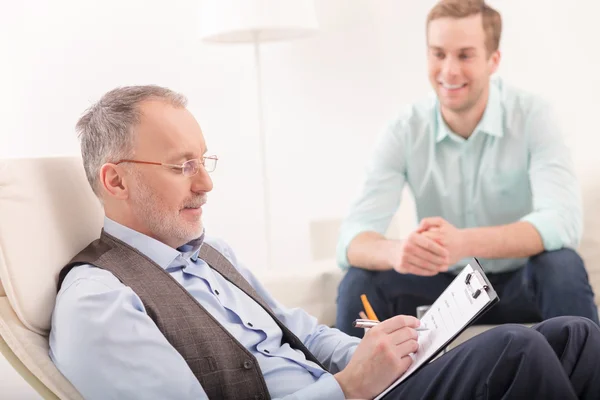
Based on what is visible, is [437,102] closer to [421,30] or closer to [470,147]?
[470,147]

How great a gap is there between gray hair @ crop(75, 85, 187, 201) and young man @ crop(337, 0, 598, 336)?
913mm

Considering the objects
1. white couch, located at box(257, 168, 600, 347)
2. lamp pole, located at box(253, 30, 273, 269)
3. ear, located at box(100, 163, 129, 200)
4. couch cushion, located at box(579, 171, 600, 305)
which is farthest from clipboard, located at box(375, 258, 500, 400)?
lamp pole, located at box(253, 30, 273, 269)

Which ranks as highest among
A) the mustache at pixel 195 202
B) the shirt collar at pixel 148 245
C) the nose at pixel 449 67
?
the nose at pixel 449 67

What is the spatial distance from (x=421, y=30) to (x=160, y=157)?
2.44m

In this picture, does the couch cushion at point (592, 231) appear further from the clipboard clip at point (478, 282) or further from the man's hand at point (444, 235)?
the clipboard clip at point (478, 282)

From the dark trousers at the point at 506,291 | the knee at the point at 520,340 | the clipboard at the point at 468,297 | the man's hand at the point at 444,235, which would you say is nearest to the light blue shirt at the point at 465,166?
the dark trousers at the point at 506,291

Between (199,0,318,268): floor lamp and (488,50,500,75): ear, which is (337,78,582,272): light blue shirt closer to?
(488,50,500,75): ear

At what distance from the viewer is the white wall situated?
10.9 ft

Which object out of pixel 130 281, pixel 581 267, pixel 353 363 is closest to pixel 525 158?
pixel 581 267

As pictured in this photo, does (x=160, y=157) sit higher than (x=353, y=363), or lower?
higher

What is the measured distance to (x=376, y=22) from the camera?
3.92 meters

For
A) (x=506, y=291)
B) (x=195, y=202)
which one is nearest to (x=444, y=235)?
(x=506, y=291)

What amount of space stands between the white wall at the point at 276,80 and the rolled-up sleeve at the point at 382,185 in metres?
0.96

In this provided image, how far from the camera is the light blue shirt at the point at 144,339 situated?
1.28 m
